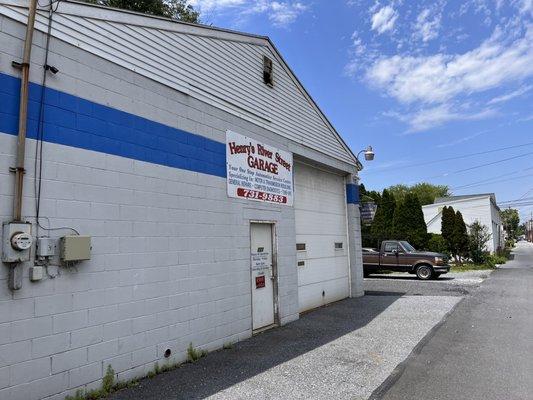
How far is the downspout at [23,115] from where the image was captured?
14.8ft

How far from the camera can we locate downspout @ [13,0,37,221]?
14.8ft

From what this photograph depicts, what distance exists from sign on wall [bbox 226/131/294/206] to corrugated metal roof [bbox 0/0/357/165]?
0.56 meters

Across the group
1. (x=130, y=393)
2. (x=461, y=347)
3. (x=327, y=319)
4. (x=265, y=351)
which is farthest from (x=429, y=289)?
(x=130, y=393)

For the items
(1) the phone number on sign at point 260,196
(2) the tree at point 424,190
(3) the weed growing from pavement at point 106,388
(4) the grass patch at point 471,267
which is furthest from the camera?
(2) the tree at point 424,190

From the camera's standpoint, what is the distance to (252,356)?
6.90 meters

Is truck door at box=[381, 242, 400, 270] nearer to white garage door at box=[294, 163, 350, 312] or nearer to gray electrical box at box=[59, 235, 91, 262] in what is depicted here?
white garage door at box=[294, 163, 350, 312]

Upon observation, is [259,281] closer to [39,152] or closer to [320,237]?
[320,237]

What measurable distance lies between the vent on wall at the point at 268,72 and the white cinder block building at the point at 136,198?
4cm

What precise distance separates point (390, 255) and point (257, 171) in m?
13.4

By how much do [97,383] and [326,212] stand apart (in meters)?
8.38

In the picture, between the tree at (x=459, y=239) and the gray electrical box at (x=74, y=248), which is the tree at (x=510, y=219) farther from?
the gray electrical box at (x=74, y=248)

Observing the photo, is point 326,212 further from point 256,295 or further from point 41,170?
point 41,170

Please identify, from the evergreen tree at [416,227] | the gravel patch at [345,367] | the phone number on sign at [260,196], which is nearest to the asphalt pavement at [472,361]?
the gravel patch at [345,367]

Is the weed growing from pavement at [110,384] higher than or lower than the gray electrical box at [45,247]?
lower
